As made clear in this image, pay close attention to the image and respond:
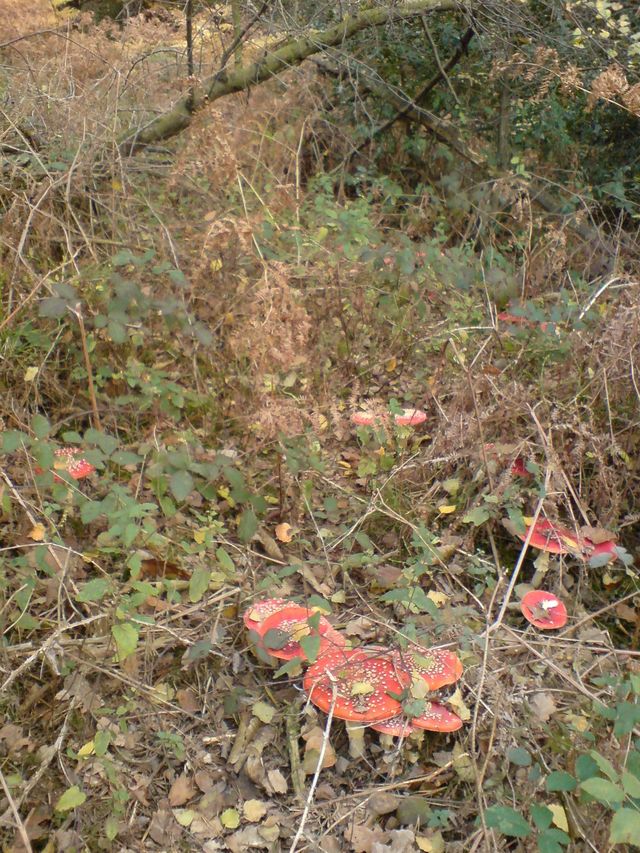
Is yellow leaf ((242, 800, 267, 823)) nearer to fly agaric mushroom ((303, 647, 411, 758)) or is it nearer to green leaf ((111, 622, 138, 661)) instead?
fly agaric mushroom ((303, 647, 411, 758))

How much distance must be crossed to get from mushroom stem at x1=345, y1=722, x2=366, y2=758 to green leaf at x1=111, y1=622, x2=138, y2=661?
0.67 m

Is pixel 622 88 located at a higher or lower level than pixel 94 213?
higher

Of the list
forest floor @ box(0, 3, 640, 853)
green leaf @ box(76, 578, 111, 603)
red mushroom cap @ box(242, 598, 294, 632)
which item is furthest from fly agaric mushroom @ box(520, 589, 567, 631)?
green leaf @ box(76, 578, 111, 603)

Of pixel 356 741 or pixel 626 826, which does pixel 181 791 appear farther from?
pixel 626 826

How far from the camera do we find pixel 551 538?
9.58 feet

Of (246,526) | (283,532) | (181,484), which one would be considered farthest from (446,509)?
(181,484)

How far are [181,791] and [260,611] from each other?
0.55 m

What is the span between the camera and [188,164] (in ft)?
12.4

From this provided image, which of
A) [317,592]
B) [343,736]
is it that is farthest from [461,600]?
[343,736]

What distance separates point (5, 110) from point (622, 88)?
9.08 feet

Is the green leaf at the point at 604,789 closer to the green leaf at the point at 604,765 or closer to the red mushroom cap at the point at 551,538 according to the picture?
the green leaf at the point at 604,765

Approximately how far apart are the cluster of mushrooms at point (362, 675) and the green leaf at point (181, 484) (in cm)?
42

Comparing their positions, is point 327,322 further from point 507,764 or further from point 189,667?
point 507,764

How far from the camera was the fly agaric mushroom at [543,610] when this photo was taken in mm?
2613
